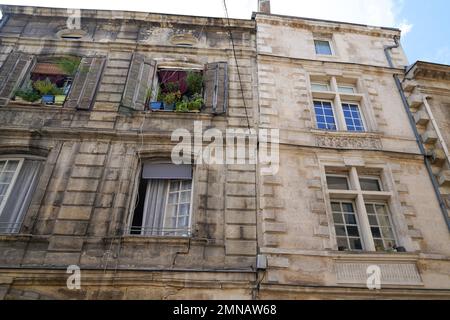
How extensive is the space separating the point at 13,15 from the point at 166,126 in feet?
20.6

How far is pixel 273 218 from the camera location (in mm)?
6312

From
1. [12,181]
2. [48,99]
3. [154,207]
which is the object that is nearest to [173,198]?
[154,207]

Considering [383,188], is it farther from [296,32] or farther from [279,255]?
[296,32]

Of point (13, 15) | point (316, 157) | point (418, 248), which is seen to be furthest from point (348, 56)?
point (13, 15)

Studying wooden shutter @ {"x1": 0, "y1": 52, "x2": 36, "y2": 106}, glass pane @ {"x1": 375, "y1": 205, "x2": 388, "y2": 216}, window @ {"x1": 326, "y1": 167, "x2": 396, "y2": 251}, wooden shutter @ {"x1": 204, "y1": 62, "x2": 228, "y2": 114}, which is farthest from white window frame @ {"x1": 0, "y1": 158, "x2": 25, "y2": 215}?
glass pane @ {"x1": 375, "y1": 205, "x2": 388, "y2": 216}

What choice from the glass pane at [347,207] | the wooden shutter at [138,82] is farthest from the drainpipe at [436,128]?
the wooden shutter at [138,82]

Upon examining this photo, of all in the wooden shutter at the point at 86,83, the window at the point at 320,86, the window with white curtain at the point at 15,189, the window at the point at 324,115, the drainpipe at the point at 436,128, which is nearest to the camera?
the window with white curtain at the point at 15,189

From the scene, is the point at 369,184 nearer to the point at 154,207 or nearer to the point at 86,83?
the point at 154,207

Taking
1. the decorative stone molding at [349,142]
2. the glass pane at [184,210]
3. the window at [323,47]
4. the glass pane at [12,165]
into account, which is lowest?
the glass pane at [184,210]

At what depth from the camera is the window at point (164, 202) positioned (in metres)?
6.25

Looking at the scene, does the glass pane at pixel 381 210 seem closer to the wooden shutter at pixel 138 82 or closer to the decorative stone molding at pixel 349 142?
the decorative stone molding at pixel 349 142

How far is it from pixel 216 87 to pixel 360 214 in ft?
14.5

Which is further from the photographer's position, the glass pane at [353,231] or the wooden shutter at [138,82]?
the wooden shutter at [138,82]

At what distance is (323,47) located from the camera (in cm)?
1026
